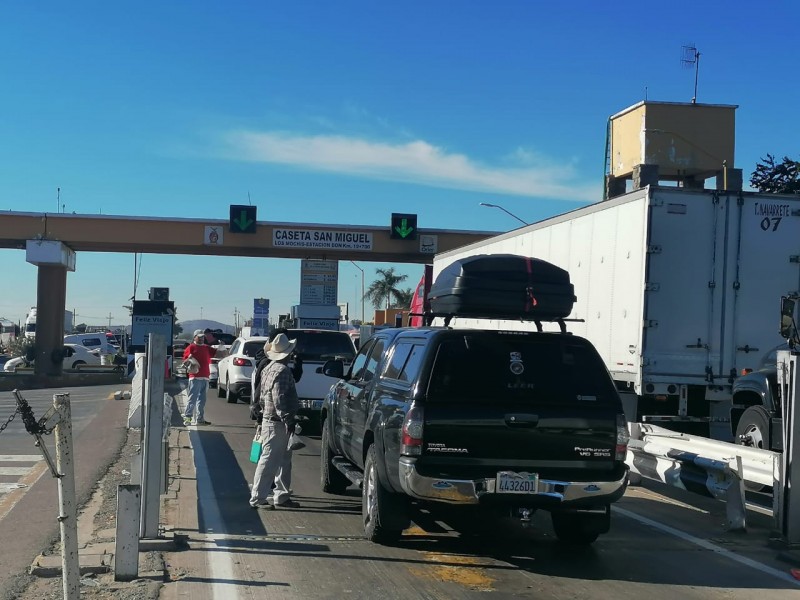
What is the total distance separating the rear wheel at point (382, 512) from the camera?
24.7ft

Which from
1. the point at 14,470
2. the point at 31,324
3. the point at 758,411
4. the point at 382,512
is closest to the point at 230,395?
the point at 14,470

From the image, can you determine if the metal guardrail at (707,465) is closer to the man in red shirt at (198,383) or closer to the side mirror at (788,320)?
the side mirror at (788,320)

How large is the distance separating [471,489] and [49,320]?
104ft

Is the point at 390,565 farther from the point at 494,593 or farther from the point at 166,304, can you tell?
the point at 166,304

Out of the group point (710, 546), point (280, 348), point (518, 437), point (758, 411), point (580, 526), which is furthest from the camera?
point (758, 411)

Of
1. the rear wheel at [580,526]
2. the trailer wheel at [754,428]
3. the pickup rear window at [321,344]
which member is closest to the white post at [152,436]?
the rear wheel at [580,526]

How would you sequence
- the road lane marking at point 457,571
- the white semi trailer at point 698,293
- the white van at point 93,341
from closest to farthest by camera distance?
the road lane marking at point 457,571
the white semi trailer at point 698,293
the white van at point 93,341

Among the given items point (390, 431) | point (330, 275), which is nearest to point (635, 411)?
point (390, 431)

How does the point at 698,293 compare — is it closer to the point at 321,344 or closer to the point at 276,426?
the point at 276,426

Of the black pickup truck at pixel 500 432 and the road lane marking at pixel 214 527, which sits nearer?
the road lane marking at pixel 214 527

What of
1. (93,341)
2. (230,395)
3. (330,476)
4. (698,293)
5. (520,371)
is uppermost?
(698,293)

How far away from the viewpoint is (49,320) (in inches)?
1393

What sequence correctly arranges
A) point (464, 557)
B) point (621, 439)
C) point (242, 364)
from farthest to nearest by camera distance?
1. point (242, 364)
2. point (464, 557)
3. point (621, 439)

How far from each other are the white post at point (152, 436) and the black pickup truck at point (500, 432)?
1.78 m
